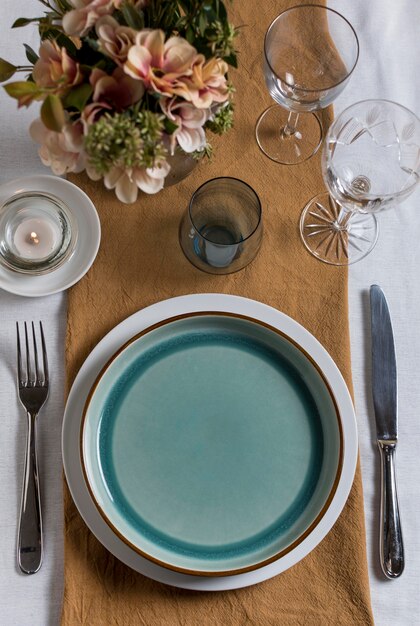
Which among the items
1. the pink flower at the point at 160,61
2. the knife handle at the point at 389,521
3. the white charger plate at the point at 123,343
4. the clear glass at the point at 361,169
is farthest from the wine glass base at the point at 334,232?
the pink flower at the point at 160,61

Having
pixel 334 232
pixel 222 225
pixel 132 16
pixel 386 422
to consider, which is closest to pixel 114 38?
pixel 132 16

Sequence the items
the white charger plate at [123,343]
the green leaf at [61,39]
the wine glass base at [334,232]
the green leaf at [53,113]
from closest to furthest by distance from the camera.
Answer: the green leaf at [53,113]
the green leaf at [61,39]
the white charger plate at [123,343]
the wine glass base at [334,232]

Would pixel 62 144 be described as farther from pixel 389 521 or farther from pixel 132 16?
pixel 389 521

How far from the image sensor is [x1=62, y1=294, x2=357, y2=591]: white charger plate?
0.76m

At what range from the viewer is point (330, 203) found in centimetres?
90

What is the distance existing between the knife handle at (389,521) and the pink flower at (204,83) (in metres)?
0.50

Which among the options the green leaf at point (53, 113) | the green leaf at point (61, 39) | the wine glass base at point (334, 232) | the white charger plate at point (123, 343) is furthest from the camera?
the wine glass base at point (334, 232)

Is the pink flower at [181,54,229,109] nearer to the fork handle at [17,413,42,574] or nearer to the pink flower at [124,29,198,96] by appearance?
the pink flower at [124,29,198,96]

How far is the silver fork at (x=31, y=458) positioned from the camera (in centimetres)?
79

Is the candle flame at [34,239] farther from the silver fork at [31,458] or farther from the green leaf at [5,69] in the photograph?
the green leaf at [5,69]

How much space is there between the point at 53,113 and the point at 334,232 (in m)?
0.48

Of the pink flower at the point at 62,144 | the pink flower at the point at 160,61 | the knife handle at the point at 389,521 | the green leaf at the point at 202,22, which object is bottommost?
the knife handle at the point at 389,521

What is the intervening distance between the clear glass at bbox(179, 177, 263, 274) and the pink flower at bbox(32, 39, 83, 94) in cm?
26

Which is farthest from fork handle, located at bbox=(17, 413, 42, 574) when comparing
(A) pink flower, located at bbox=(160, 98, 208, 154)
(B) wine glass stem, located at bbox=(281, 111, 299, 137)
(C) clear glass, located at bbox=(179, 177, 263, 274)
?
(B) wine glass stem, located at bbox=(281, 111, 299, 137)
